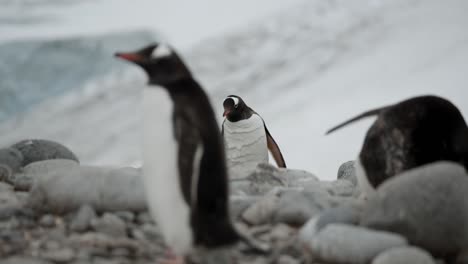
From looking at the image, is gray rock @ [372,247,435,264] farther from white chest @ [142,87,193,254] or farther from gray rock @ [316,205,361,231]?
white chest @ [142,87,193,254]

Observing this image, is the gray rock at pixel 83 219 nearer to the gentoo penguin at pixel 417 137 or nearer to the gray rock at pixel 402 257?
the gray rock at pixel 402 257

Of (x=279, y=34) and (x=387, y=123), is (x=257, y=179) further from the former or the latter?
(x=279, y=34)

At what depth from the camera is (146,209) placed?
2043 millimetres

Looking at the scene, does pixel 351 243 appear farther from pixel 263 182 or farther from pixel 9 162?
pixel 9 162

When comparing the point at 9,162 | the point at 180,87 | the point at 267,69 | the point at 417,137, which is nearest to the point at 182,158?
the point at 180,87

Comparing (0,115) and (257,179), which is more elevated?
(0,115)

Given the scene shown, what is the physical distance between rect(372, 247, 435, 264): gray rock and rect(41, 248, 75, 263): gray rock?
0.91 meters

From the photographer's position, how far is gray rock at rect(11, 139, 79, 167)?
10.6 ft

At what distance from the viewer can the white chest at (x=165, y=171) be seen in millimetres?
1524

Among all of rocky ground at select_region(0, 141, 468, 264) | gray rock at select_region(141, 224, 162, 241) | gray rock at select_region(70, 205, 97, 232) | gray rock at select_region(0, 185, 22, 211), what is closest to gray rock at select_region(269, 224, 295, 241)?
rocky ground at select_region(0, 141, 468, 264)

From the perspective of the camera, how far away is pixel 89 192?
6.50 feet

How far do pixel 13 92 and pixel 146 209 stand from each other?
7.93 m

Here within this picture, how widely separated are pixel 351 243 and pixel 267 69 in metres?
8.81

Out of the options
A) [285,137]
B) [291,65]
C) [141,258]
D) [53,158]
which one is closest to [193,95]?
[141,258]
